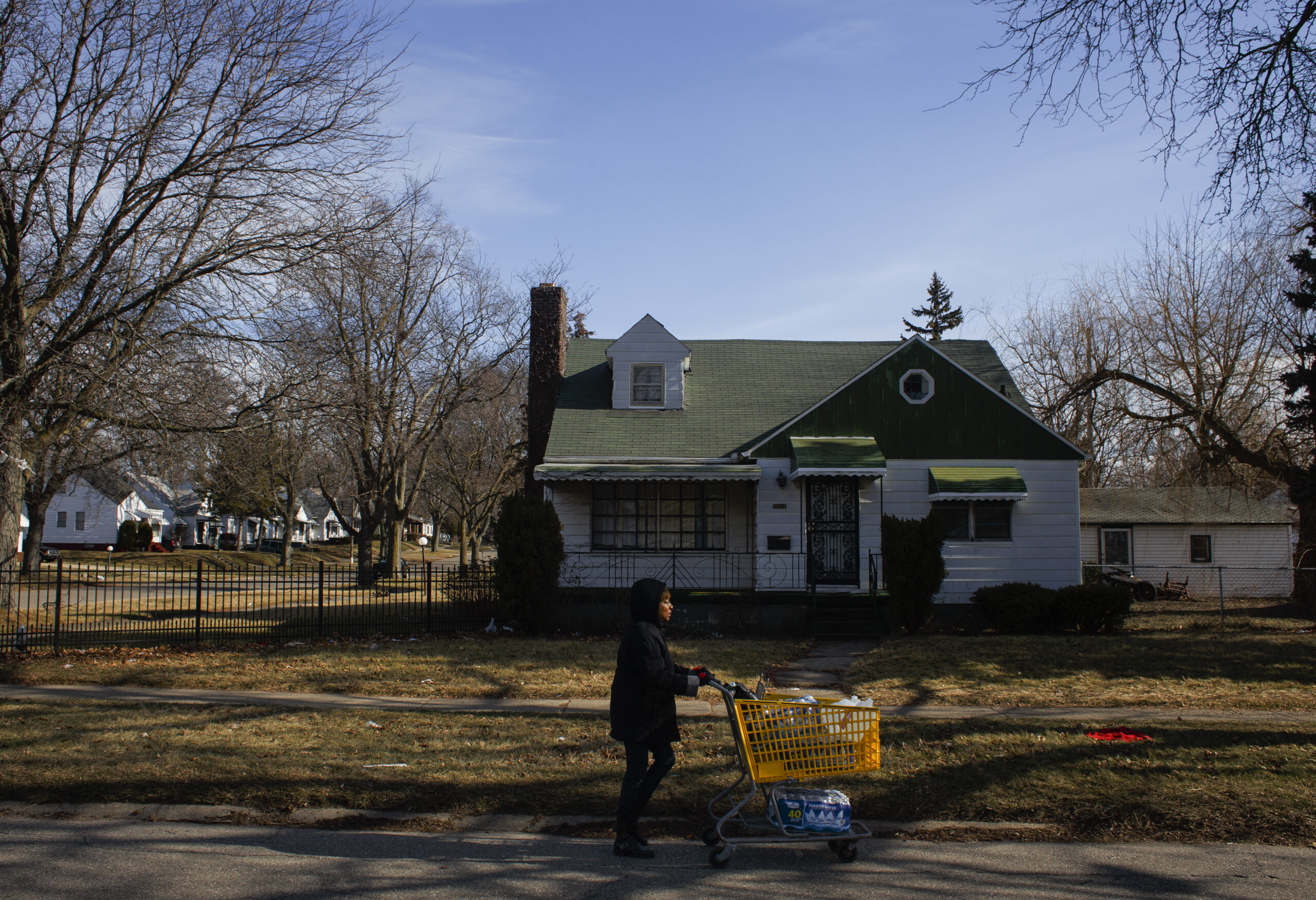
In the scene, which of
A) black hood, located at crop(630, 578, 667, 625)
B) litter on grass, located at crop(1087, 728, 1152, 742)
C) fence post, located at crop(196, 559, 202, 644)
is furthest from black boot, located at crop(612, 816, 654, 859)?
fence post, located at crop(196, 559, 202, 644)

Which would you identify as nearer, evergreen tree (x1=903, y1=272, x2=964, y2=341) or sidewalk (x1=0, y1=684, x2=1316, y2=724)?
sidewalk (x1=0, y1=684, x2=1316, y2=724)

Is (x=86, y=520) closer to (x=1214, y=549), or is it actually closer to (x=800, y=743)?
(x=1214, y=549)

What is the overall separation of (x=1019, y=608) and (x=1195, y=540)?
20.4 metres

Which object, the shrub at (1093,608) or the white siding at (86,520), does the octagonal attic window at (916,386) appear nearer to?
the shrub at (1093,608)

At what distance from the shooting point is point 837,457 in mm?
17375

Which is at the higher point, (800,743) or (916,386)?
(916,386)

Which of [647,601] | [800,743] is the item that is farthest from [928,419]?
[647,601]

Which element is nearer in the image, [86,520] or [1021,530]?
[1021,530]

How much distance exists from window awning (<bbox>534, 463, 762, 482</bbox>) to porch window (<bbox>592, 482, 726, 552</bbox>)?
3.51 feet

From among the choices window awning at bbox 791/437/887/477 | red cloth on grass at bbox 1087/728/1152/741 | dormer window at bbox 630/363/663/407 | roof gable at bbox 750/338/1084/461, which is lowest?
red cloth on grass at bbox 1087/728/1152/741

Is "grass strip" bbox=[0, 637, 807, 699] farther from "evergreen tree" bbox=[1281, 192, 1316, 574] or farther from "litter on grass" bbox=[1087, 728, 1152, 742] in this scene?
"evergreen tree" bbox=[1281, 192, 1316, 574]

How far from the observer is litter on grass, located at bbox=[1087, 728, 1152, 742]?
7.81m

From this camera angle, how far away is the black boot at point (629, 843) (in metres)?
5.26

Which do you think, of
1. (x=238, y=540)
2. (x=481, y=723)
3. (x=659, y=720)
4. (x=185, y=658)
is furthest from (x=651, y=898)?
(x=238, y=540)
